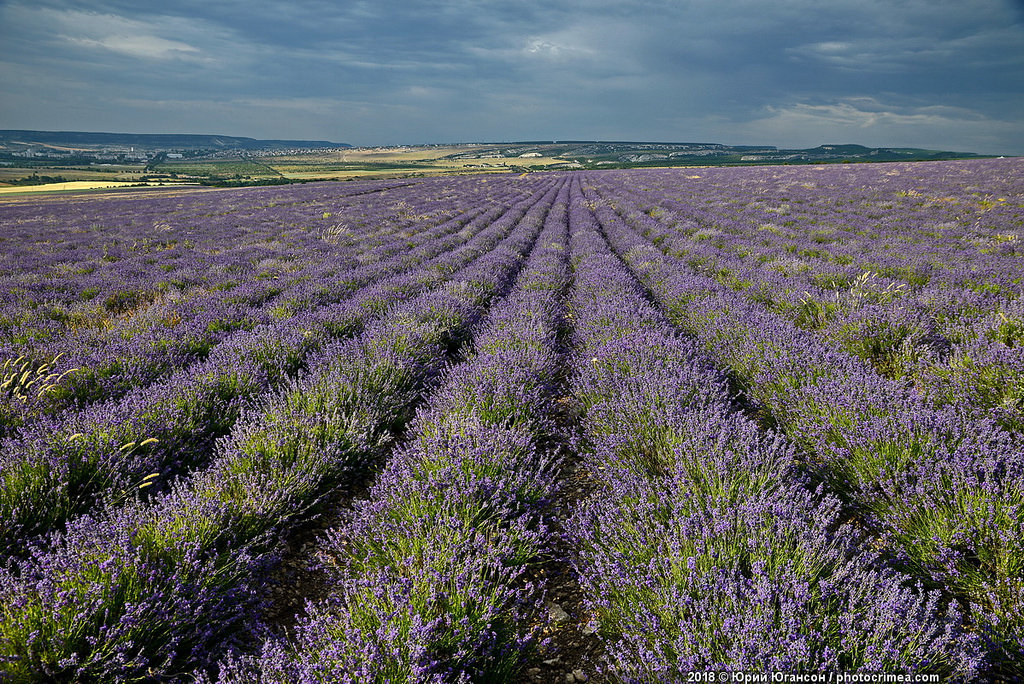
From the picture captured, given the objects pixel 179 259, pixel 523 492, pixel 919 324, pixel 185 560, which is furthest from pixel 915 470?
pixel 179 259

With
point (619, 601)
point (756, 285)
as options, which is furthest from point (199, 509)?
point (756, 285)

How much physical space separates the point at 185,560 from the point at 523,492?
150 cm

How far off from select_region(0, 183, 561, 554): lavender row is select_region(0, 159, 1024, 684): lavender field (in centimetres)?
2

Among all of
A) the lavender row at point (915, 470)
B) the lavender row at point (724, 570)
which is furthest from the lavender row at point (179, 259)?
the lavender row at point (915, 470)

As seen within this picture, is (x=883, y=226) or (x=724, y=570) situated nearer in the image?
(x=724, y=570)

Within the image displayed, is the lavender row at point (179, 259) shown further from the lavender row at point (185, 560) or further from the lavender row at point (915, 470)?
the lavender row at point (915, 470)

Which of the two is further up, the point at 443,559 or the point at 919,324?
the point at 919,324

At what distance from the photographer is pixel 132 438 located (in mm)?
2885

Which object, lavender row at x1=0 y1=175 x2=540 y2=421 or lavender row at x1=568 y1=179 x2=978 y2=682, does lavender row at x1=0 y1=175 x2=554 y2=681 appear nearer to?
lavender row at x1=568 y1=179 x2=978 y2=682

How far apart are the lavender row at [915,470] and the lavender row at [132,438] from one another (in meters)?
3.73

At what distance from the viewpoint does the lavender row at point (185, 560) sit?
158 centimetres

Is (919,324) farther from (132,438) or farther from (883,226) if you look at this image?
(883,226)

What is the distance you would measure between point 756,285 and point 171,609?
7247mm

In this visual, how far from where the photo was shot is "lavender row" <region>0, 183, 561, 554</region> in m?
2.36
